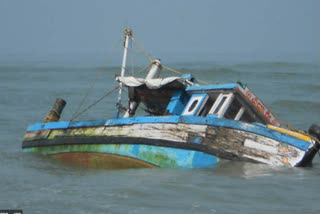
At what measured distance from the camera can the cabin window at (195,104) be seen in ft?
37.9

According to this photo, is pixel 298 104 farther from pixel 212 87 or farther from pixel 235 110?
pixel 212 87

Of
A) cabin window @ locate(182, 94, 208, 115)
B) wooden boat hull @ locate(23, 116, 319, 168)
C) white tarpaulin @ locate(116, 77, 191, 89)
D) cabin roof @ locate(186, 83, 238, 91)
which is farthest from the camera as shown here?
white tarpaulin @ locate(116, 77, 191, 89)

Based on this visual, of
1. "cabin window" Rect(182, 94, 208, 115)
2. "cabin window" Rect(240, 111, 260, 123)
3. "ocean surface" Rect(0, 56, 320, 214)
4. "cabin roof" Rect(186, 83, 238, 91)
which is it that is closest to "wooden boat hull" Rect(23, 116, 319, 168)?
"ocean surface" Rect(0, 56, 320, 214)

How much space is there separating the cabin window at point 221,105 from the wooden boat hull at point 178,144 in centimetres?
41

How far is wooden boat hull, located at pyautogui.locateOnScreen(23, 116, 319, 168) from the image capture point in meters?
10.5

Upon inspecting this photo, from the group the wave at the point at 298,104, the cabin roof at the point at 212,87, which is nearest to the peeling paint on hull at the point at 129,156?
the cabin roof at the point at 212,87

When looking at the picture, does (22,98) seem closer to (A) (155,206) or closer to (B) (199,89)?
(B) (199,89)

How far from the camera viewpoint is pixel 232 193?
29.7 ft

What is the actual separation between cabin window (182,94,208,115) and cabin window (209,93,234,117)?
1.13ft

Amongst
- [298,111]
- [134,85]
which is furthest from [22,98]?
[134,85]

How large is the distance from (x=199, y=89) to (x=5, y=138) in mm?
7568

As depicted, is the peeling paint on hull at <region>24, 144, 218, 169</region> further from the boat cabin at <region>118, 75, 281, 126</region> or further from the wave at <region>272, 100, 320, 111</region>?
the wave at <region>272, 100, 320, 111</region>

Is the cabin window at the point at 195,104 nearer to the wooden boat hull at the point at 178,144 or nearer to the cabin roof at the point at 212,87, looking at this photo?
the cabin roof at the point at 212,87

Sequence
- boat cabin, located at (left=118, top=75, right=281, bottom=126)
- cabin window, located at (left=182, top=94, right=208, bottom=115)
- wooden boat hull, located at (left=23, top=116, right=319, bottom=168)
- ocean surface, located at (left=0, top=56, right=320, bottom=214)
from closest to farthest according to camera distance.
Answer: ocean surface, located at (left=0, top=56, right=320, bottom=214), wooden boat hull, located at (left=23, top=116, right=319, bottom=168), boat cabin, located at (left=118, top=75, right=281, bottom=126), cabin window, located at (left=182, top=94, right=208, bottom=115)
